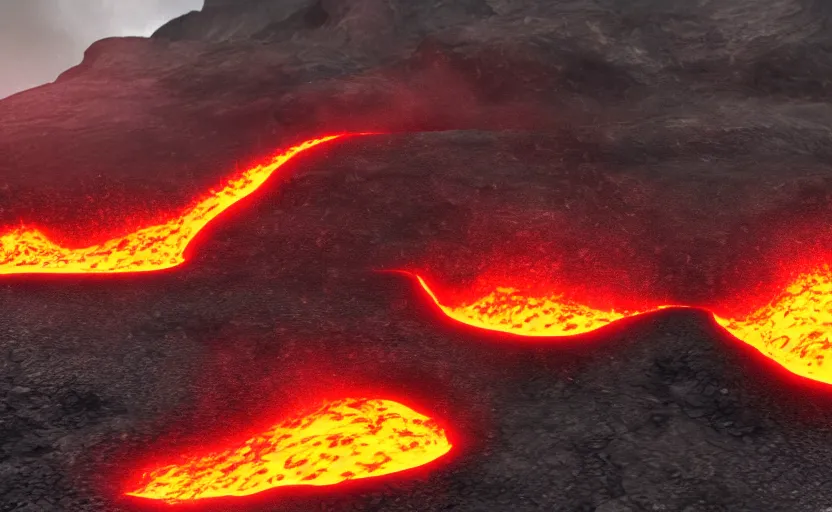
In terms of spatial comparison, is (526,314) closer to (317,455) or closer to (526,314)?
(526,314)

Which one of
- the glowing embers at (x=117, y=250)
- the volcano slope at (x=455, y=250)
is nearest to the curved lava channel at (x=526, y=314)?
the volcano slope at (x=455, y=250)

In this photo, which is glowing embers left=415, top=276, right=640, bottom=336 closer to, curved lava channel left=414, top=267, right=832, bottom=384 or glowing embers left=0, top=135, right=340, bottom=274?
curved lava channel left=414, top=267, right=832, bottom=384

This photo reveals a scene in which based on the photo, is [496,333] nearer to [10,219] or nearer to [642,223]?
[642,223]

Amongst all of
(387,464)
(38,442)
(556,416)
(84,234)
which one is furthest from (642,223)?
(84,234)

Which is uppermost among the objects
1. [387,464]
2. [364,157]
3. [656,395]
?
[364,157]

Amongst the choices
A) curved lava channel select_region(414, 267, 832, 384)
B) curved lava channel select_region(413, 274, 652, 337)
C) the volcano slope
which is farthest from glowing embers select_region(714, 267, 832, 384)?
curved lava channel select_region(413, 274, 652, 337)

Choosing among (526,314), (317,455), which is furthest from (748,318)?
(317,455)

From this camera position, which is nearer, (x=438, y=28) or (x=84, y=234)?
(x=84, y=234)
